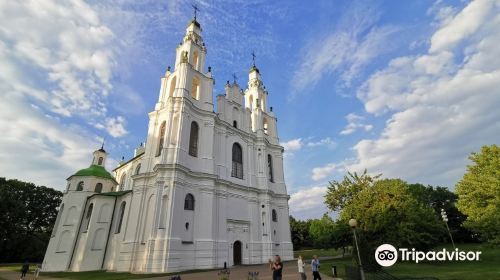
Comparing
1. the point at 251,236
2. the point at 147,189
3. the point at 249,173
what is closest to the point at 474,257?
the point at 251,236

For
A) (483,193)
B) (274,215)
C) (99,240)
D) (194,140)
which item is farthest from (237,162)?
(483,193)

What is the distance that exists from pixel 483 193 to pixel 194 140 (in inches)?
1050

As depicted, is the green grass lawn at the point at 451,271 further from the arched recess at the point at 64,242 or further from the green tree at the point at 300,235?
the green tree at the point at 300,235

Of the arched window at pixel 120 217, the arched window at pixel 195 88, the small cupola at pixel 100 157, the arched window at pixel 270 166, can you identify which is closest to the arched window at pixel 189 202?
the arched window at pixel 120 217

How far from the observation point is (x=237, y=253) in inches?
1184

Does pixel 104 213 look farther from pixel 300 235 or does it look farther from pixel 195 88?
pixel 300 235

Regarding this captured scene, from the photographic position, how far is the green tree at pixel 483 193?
2134cm

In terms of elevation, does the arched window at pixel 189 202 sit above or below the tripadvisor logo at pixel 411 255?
above

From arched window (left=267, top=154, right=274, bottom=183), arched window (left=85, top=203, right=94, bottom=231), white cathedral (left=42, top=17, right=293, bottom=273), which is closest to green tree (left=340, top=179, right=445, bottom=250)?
white cathedral (left=42, top=17, right=293, bottom=273)

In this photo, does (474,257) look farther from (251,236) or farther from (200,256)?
(200,256)

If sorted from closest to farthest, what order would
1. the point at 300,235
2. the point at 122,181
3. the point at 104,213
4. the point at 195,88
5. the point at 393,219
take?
the point at 393,219 → the point at 104,213 → the point at 195,88 → the point at 122,181 → the point at 300,235

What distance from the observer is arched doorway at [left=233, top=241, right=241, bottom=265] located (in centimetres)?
2967

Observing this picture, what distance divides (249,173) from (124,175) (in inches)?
788

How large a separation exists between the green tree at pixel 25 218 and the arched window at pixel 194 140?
111 ft
